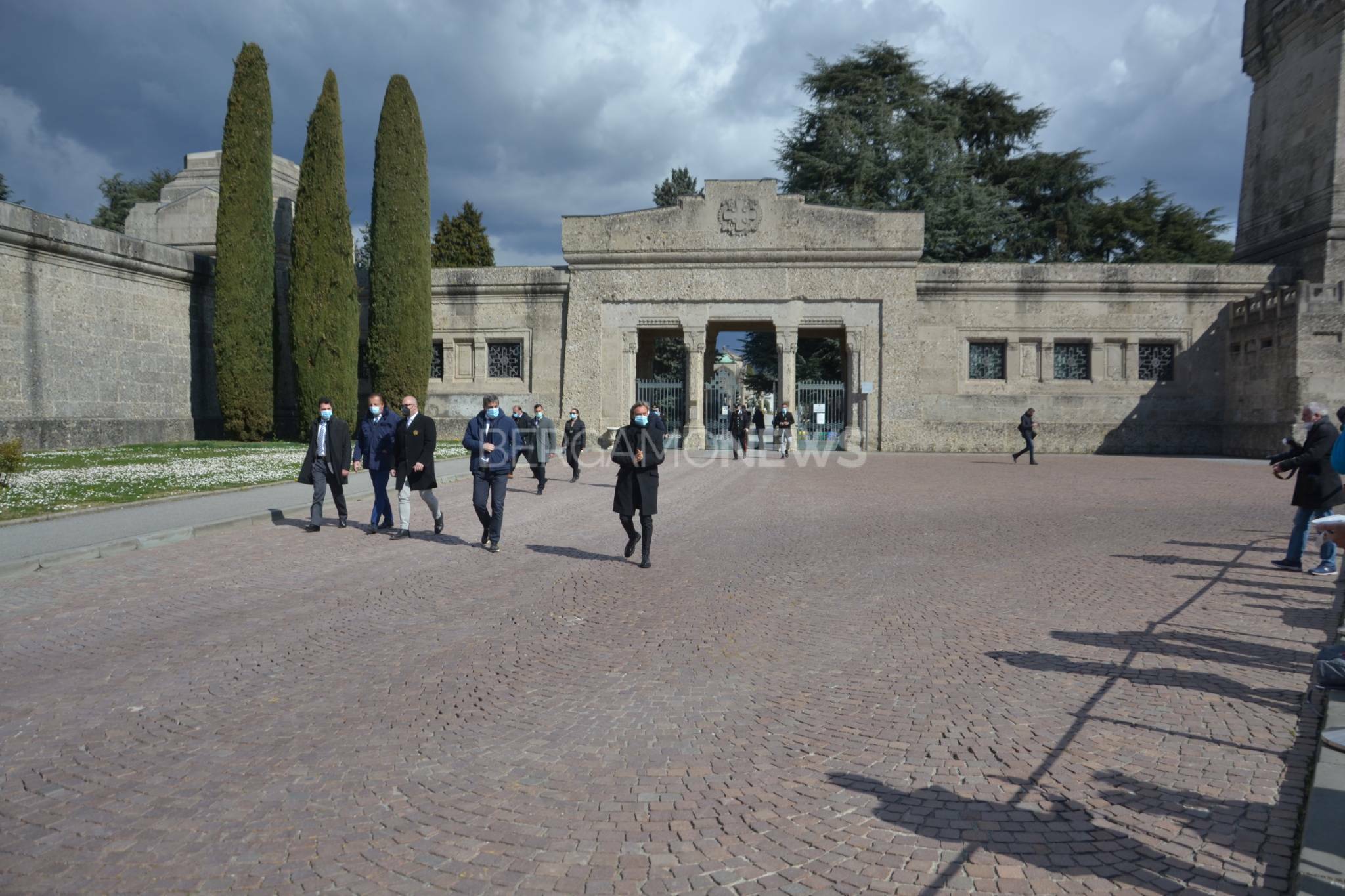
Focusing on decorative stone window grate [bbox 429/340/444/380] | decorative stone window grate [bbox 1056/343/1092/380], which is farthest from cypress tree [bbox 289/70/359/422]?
decorative stone window grate [bbox 1056/343/1092/380]

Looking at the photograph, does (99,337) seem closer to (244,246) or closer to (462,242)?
(244,246)

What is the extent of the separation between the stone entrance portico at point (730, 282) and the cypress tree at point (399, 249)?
5344 millimetres

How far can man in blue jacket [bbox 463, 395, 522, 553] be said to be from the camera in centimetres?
994

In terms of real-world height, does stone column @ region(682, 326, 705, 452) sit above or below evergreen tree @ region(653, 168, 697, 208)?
below

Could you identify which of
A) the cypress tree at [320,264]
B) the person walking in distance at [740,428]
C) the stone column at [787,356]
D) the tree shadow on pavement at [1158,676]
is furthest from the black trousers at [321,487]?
the stone column at [787,356]

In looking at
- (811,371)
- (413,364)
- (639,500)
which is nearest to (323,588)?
(639,500)

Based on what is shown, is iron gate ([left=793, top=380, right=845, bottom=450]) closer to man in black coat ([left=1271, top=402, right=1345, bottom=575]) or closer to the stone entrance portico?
the stone entrance portico

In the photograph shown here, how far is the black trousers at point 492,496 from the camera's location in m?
9.90

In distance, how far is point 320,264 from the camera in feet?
86.9

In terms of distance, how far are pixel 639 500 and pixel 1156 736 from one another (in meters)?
5.78

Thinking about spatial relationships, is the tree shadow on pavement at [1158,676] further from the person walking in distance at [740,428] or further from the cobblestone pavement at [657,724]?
the person walking in distance at [740,428]

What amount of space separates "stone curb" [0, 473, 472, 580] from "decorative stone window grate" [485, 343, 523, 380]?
19.8 m

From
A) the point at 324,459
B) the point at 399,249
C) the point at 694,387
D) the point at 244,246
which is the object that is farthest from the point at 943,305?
the point at 324,459

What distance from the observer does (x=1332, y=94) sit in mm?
26281
